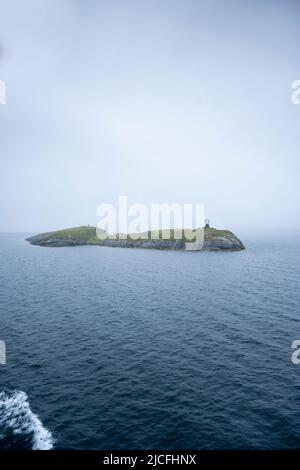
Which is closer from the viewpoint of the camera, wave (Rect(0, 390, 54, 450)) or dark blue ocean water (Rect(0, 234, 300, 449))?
wave (Rect(0, 390, 54, 450))

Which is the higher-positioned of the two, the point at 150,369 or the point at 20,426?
the point at 150,369

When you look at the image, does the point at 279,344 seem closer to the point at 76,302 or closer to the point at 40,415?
the point at 40,415

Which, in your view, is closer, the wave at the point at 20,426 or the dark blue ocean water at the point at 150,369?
the wave at the point at 20,426

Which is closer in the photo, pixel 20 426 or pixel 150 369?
pixel 20 426
